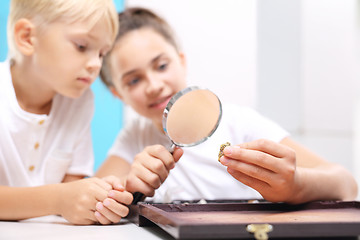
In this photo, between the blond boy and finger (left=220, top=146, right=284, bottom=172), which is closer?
finger (left=220, top=146, right=284, bottom=172)

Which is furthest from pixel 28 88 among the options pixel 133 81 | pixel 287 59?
pixel 287 59

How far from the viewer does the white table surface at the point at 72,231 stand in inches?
28.8

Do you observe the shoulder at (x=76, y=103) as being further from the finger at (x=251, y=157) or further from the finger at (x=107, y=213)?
the finger at (x=251, y=157)

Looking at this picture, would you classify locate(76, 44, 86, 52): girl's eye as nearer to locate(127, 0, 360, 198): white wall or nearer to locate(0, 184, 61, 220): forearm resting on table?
locate(0, 184, 61, 220): forearm resting on table

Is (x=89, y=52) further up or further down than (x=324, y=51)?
further down

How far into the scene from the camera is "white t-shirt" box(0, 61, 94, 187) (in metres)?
1.28

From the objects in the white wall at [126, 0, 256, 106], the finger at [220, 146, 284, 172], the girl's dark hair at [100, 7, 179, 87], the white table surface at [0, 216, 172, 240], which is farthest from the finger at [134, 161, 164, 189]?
the white wall at [126, 0, 256, 106]

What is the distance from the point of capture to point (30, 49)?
1.29m

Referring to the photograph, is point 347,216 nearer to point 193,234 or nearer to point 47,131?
point 193,234

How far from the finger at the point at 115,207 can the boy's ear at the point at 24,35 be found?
2.08 feet

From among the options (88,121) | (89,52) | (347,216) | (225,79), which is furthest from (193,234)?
(225,79)

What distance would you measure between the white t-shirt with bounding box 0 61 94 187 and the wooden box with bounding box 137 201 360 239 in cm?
63

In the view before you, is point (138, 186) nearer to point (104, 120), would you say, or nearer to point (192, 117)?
point (192, 117)

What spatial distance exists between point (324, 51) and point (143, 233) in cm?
210
